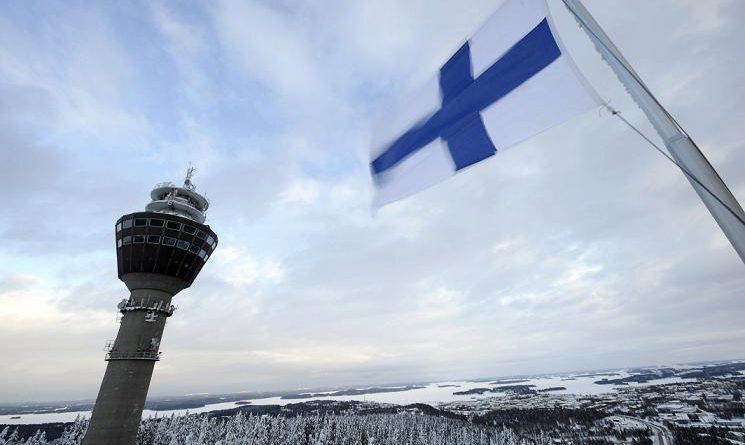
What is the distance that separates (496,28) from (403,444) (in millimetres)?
129800

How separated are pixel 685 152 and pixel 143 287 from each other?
1930 inches

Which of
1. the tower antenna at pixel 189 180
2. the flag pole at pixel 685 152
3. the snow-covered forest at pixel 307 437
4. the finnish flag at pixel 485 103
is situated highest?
the tower antenna at pixel 189 180

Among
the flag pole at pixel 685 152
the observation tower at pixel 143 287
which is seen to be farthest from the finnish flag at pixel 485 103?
the observation tower at pixel 143 287

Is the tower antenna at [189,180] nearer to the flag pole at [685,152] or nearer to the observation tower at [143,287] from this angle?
the observation tower at [143,287]

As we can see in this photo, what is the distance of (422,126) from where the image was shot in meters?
10.2

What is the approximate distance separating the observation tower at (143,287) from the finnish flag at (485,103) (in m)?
41.3

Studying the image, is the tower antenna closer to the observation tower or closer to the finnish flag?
the observation tower

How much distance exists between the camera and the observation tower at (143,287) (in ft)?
125

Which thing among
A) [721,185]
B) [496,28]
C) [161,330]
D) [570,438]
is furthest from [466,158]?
[570,438]

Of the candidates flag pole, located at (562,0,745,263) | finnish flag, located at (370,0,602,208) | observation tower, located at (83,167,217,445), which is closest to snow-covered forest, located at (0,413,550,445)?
observation tower, located at (83,167,217,445)

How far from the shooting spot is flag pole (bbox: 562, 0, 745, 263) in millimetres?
4500

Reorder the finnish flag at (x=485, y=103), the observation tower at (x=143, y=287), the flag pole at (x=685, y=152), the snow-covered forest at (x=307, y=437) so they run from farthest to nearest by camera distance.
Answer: the snow-covered forest at (x=307, y=437) < the observation tower at (x=143, y=287) < the finnish flag at (x=485, y=103) < the flag pole at (x=685, y=152)

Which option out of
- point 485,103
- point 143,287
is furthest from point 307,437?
point 485,103

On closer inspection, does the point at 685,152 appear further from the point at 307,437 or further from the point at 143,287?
the point at 307,437
